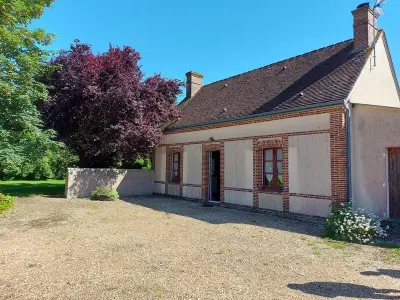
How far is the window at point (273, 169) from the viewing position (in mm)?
10078

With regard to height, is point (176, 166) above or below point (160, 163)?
below

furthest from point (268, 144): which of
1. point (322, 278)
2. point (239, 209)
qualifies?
point (322, 278)

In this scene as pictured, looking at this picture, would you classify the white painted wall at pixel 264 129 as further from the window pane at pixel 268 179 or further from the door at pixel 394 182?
the door at pixel 394 182

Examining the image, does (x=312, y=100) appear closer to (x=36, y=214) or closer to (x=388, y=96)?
(x=388, y=96)

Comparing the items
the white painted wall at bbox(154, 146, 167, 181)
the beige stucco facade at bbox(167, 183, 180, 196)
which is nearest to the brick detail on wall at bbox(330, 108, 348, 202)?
the beige stucco facade at bbox(167, 183, 180, 196)

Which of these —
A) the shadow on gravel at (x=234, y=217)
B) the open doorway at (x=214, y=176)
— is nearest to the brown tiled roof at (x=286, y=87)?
the open doorway at (x=214, y=176)

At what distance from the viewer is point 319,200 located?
8.70 meters

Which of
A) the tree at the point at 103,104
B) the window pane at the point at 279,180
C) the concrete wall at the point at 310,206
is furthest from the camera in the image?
the tree at the point at 103,104

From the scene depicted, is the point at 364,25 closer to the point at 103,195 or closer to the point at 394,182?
the point at 394,182

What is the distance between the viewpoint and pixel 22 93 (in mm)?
11383

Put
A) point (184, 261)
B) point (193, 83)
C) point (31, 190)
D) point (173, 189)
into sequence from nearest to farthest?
1. point (184, 261)
2. point (173, 189)
3. point (31, 190)
4. point (193, 83)

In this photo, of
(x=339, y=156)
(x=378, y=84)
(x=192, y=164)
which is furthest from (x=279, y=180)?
(x=378, y=84)

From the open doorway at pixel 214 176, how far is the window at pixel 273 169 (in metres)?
3.12

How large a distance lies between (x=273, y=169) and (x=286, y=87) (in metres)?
3.22
